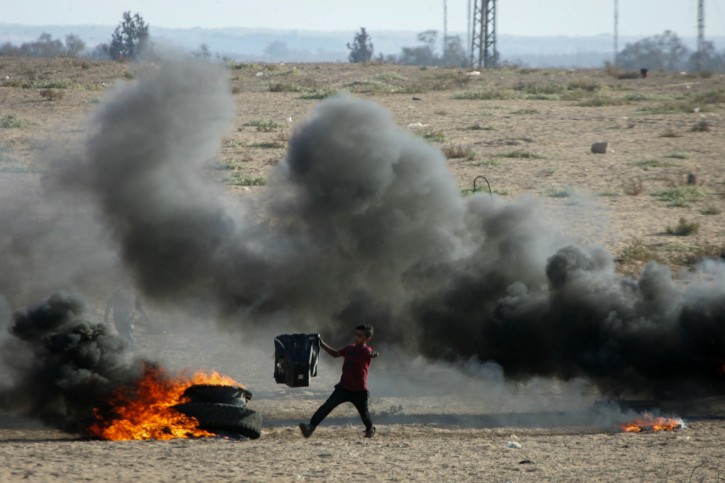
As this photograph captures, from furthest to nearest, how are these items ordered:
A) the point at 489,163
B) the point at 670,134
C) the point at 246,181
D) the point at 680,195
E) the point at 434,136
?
the point at 670,134, the point at 434,136, the point at 489,163, the point at 680,195, the point at 246,181

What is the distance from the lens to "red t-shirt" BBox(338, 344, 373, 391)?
15.4m

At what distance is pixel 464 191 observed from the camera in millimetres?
29406

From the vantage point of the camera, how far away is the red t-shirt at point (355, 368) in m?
15.4

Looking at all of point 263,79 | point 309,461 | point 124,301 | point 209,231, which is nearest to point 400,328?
point 209,231

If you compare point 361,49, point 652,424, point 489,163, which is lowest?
point 652,424

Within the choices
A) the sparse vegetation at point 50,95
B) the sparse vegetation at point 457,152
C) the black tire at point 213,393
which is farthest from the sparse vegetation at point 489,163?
the black tire at point 213,393

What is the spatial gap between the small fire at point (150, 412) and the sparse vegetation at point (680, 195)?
17.4 meters

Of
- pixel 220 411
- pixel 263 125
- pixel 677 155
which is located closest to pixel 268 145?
pixel 263 125

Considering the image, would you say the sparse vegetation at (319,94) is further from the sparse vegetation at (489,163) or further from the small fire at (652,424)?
the small fire at (652,424)

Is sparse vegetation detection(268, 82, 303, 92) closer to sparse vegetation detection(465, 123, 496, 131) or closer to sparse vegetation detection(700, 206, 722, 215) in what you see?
sparse vegetation detection(465, 123, 496, 131)

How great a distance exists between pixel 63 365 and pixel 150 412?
1414 millimetres

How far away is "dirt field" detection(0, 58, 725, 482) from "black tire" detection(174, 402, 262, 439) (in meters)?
0.43

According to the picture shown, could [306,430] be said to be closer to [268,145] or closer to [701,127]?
[268,145]

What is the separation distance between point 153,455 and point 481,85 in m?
41.7
